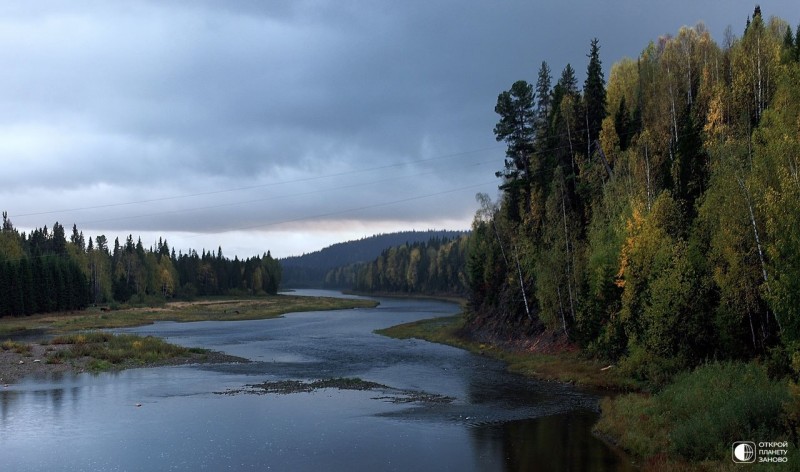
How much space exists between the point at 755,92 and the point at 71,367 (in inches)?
3065

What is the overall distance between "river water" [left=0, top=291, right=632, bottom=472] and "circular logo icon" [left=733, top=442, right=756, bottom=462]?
19.4 feet

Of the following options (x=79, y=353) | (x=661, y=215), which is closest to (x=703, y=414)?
(x=661, y=215)

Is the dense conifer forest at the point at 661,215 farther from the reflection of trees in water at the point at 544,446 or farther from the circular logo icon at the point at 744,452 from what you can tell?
the reflection of trees in water at the point at 544,446

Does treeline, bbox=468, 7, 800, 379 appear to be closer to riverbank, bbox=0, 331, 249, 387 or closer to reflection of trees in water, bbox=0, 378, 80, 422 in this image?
riverbank, bbox=0, 331, 249, 387

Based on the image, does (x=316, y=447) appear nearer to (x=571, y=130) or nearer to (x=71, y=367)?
(x=71, y=367)

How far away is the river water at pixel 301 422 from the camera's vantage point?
3119 cm

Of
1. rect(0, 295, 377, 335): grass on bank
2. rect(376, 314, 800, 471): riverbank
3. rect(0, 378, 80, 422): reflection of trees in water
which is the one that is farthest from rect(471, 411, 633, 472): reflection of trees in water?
rect(0, 295, 377, 335): grass on bank

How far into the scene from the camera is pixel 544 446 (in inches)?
1308

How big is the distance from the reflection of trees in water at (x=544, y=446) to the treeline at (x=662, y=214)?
10803 mm

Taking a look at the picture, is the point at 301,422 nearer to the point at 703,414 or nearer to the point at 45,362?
the point at 703,414

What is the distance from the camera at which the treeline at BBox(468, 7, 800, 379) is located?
35625mm

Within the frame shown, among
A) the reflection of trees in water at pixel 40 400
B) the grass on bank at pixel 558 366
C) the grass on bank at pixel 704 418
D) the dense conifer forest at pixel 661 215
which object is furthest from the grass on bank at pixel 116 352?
the grass on bank at pixel 704 418

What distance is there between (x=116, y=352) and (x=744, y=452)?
66415 mm

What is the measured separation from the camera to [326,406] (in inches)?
1762
